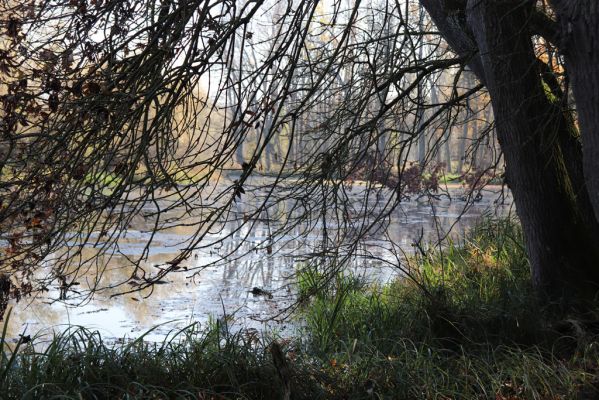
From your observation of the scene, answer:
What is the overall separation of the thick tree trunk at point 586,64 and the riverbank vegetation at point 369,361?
4.33 ft

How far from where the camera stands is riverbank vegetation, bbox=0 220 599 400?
14.5 ft

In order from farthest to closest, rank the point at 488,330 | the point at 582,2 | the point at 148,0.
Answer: the point at 488,330, the point at 148,0, the point at 582,2

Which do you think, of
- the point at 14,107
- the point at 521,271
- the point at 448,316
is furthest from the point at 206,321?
the point at 14,107

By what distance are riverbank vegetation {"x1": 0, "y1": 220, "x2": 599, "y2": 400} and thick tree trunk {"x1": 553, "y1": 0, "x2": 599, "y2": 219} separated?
4.33 ft

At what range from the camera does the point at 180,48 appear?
457 cm

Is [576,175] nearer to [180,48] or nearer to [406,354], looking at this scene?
[406,354]

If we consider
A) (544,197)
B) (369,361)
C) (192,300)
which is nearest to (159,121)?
(369,361)

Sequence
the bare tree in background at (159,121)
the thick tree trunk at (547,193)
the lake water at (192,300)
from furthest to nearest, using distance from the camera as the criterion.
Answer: the lake water at (192,300) < the thick tree trunk at (547,193) < the bare tree in background at (159,121)

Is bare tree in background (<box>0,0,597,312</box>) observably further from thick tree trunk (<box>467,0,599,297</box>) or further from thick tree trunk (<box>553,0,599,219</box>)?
thick tree trunk (<box>553,0,599,219</box>)

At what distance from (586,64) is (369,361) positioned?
2.31 meters

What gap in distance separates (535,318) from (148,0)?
392 centimetres

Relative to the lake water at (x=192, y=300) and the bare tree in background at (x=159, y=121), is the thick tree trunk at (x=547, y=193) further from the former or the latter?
the lake water at (x=192, y=300)

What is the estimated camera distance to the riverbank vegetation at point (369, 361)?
442cm

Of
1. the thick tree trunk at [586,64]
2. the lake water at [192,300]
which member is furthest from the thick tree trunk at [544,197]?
the thick tree trunk at [586,64]
